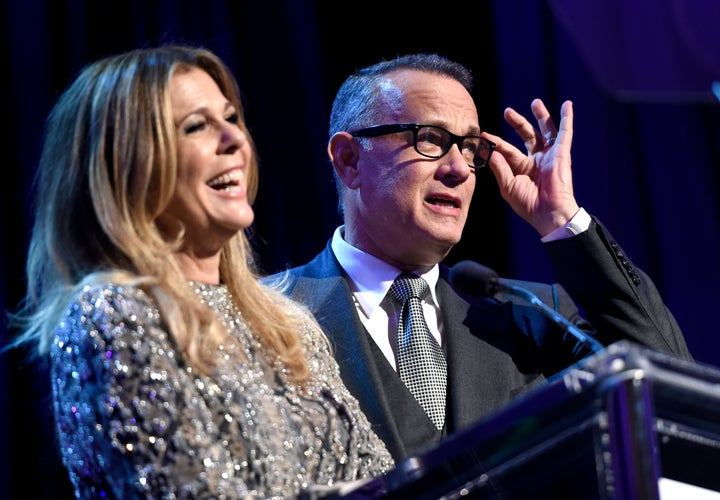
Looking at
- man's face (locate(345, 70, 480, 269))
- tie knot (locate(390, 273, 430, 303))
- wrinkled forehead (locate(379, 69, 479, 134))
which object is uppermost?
wrinkled forehead (locate(379, 69, 479, 134))

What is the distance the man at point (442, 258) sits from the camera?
7.88 feet

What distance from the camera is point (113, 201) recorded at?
1645 millimetres

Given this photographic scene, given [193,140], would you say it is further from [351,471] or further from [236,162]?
[351,471]

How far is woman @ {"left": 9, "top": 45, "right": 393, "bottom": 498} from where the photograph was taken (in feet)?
4.79

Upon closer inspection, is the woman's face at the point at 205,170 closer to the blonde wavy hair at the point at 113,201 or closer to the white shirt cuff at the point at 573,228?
the blonde wavy hair at the point at 113,201

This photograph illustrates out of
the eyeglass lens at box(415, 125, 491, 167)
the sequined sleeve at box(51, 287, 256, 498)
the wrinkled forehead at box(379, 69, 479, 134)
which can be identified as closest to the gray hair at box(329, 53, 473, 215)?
the wrinkled forehead at box(379, 69, 479, 134)

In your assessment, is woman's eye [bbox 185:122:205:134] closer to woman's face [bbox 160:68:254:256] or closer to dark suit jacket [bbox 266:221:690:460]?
woman's face [bbox 160:68:254:256]

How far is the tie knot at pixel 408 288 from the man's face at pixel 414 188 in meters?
0.06

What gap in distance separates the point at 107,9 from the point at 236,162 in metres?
1.42

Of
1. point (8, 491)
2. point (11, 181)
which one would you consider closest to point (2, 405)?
point (8, 491)

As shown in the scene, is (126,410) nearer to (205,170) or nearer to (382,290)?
(205,170)

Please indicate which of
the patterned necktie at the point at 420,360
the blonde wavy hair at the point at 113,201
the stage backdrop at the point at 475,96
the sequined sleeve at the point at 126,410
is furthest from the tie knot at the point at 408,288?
the sequined sleeve at the point at 126,410

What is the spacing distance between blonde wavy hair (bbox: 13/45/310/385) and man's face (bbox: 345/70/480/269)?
0.93 m

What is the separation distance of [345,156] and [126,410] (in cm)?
155
